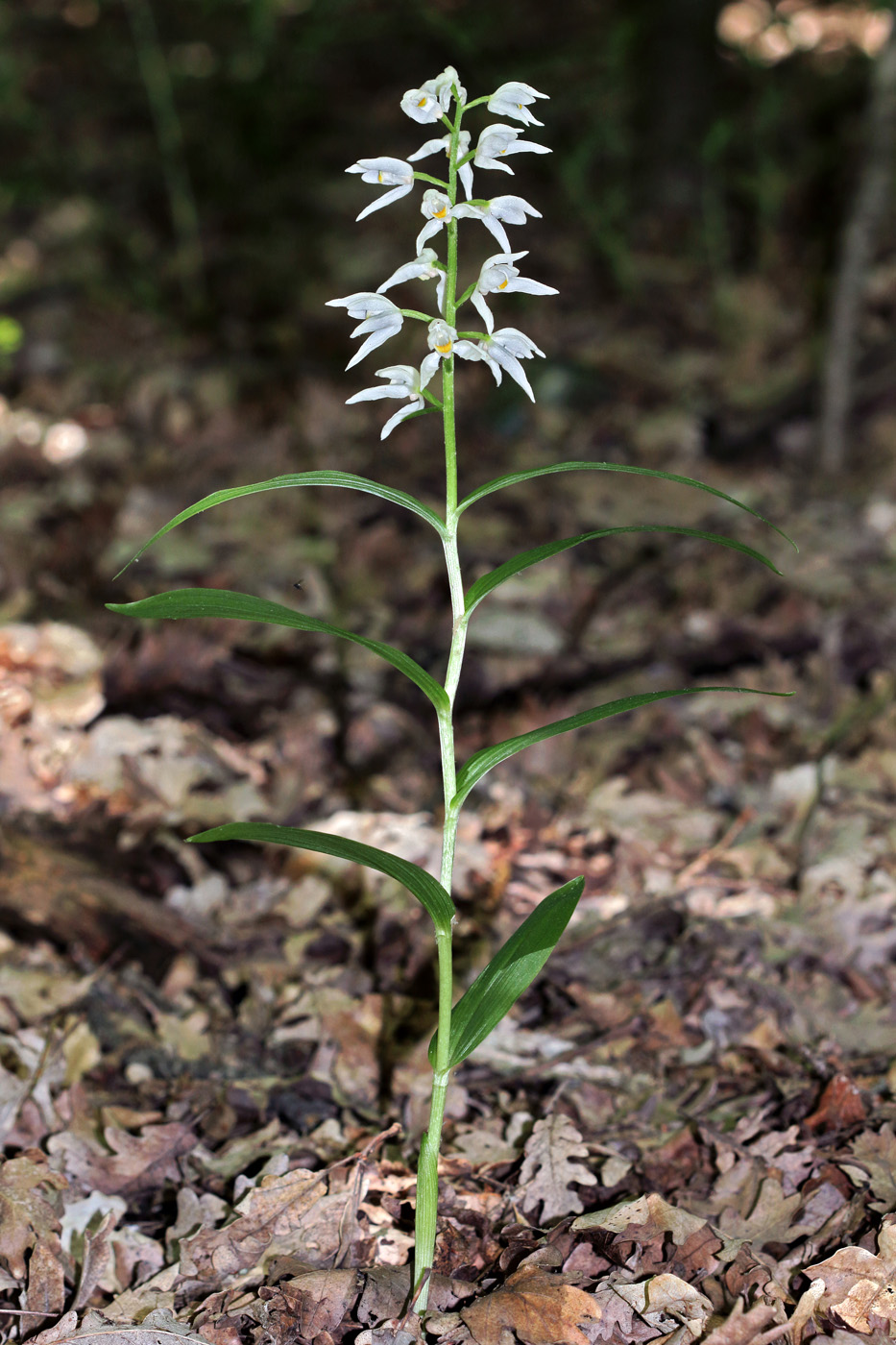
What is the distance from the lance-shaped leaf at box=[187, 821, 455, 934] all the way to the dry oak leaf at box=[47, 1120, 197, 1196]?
812 millimetres

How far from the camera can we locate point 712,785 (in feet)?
10.0

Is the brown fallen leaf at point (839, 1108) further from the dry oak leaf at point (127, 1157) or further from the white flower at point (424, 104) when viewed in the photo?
the white flower at point (424, 104)

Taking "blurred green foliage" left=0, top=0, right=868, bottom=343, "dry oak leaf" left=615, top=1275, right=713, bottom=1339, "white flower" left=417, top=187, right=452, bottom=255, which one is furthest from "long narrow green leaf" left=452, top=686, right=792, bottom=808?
"blurred green foliage" left=0, top=0, right=868, bottom=343

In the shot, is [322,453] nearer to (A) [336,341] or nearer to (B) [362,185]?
(A) [336,341]

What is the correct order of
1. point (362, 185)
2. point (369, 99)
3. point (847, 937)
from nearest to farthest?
1. point (847, 937)
2. point (362, 185)
3. point (369, 99)

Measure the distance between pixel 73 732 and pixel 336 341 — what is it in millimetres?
3552

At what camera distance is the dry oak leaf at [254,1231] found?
5.71ft

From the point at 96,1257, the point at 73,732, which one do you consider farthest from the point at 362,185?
the point at 96,1257

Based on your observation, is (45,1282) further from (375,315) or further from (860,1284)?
(375,315)

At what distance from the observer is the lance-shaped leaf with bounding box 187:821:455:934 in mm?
1477

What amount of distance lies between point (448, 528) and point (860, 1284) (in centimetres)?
130

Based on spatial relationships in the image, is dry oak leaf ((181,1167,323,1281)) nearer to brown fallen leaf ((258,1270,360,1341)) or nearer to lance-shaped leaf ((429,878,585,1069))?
brown fallen leaf ((258,1270,360,1341))

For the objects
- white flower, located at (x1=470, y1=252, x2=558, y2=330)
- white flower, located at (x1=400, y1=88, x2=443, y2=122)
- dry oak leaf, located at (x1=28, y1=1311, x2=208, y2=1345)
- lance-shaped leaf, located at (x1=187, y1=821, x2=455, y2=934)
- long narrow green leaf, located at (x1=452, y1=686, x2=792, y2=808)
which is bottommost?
dry oak leaf, located at (x1=28, y1=1311, x2=208, y2=1345)

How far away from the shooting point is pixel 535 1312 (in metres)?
1.58
